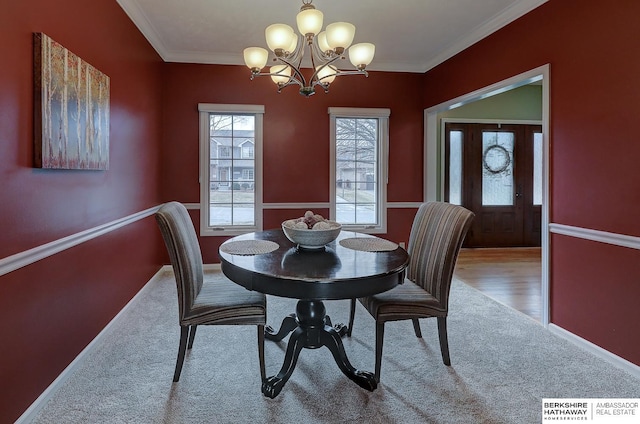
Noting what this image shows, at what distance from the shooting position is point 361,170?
15.3ft

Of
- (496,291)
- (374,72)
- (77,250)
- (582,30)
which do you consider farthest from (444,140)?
(77,250)

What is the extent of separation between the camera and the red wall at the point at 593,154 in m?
2.10

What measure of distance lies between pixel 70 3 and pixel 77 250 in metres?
1.44

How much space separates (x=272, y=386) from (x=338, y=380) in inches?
15.0

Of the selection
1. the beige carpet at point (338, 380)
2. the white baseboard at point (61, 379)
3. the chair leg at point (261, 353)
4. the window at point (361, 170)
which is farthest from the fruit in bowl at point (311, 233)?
the window at point (361, 170)

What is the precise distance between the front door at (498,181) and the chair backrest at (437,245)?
3573 millimetres

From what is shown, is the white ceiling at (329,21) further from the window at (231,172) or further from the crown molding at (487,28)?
the window at (231,172)

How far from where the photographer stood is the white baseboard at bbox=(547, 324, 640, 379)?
207 cm

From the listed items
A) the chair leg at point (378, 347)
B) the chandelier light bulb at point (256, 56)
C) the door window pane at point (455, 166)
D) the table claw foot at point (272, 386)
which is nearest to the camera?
the table claw foot at point (272, 386)

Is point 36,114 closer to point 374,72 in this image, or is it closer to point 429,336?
point 429,336

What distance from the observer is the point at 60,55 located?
72.9 inches

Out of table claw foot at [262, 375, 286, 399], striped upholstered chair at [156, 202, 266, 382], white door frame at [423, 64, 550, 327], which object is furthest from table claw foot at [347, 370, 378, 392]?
white door frame at [423, 64, 550, 327]

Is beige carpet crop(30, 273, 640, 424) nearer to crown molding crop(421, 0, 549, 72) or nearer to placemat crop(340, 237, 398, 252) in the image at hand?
placemat crop(340, 237, 398, 252)

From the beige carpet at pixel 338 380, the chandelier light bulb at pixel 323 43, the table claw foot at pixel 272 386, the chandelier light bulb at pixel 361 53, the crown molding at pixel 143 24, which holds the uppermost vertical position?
the crown molding at pixel 143 24
